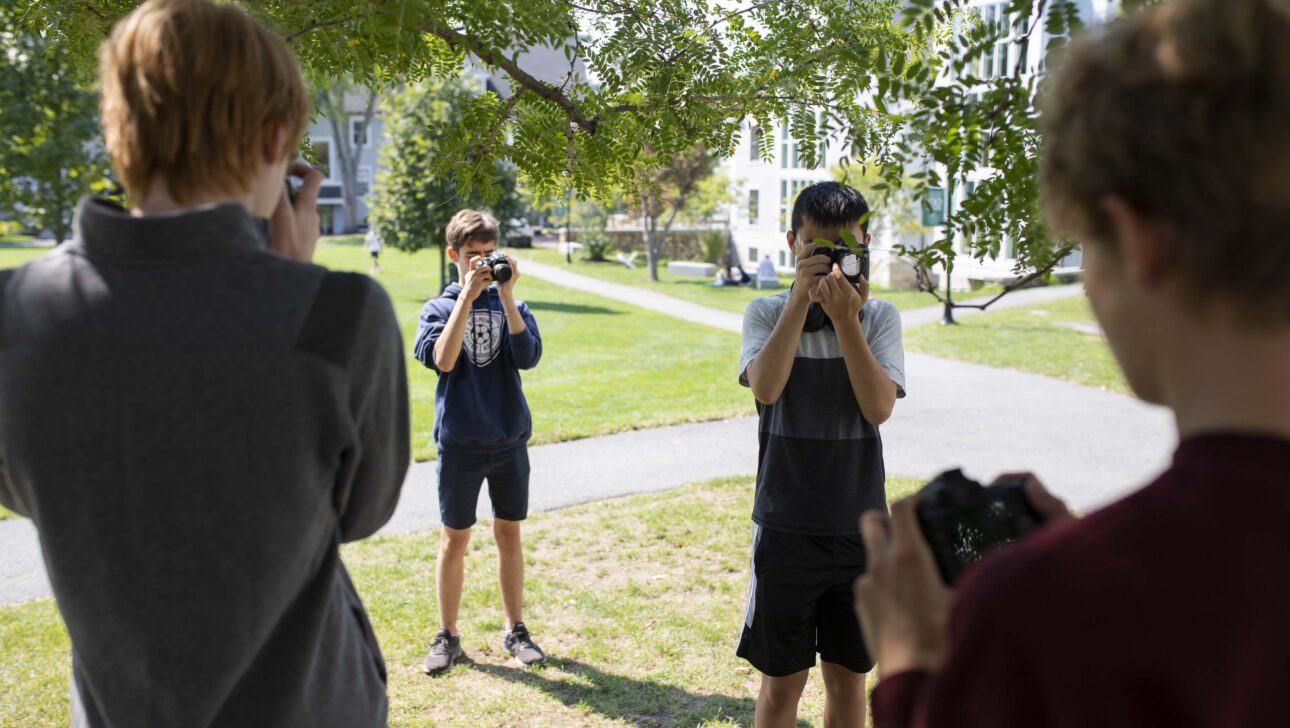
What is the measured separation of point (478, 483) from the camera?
496 centimetres

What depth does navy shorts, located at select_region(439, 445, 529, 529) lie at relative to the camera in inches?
192

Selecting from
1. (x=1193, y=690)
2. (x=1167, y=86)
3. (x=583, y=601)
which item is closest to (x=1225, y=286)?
(x=1167, y=86)

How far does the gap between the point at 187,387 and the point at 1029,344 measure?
53.8 feet

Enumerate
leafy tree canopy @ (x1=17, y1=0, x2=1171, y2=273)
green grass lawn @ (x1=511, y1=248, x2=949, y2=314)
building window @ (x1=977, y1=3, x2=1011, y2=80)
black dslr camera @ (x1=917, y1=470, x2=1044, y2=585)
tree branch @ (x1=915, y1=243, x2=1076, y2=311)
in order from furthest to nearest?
green grass lawn @ (x1=511, y1=248, x2=949, y2=314), leafy tree canopy @ (x1=17, y1=0, x2=1171, y2=273), tree branch @ (x1=915, y1=243, x2=1076, y2=311), building window @ (x1=977, y1=3, x2=1011, y2=80), black dslr camera @ (x1=917, y1=470, x2=1044, y2=585)

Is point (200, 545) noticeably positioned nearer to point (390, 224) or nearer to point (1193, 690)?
point (1193, 690)

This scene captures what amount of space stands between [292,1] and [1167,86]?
106 inches

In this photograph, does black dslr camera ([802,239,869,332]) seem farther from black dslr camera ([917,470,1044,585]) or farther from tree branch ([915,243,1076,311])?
black dslr camera ([917,470,1044,585])

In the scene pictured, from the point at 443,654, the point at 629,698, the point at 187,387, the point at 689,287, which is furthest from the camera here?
the point at 689,287

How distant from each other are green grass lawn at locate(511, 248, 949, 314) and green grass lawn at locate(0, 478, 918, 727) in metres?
13.9

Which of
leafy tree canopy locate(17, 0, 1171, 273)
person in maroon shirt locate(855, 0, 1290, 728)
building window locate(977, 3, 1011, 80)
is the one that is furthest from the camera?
leafy tree canopy locate(17, 0, 1171, 273)

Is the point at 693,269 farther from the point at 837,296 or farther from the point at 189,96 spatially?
the point at 189,96

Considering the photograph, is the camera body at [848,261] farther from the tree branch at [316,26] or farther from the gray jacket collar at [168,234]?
the gray jacket collar at [168,234]

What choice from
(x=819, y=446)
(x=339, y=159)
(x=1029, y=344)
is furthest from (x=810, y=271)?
(x=339, y=159)

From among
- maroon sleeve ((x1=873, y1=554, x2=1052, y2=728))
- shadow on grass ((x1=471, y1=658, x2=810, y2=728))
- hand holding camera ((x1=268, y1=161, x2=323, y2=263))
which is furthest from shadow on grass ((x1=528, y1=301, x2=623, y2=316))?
maroon sleeve ((x1=873, y1=554, x2=1052, y2=728))
